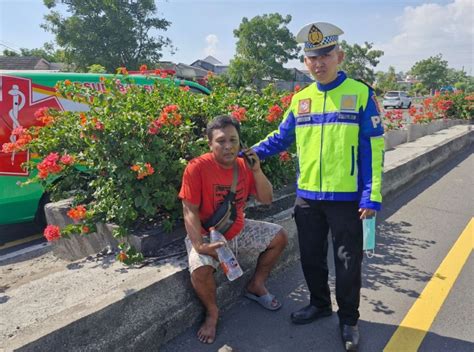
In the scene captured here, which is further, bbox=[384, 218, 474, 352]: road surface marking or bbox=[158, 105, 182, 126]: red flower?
bbox=[158, 105, 182, 126]: red flower

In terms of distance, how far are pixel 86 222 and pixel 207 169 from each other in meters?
1.17

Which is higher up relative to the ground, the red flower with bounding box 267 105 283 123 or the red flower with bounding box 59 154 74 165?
the red flower with bounding box 267 105 283 123

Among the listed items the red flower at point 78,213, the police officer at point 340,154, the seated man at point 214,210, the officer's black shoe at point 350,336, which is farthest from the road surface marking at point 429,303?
the red flower at point 78,213

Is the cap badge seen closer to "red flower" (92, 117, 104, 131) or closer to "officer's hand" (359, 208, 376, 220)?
"officer's hand" (359, 208, 376, 220)

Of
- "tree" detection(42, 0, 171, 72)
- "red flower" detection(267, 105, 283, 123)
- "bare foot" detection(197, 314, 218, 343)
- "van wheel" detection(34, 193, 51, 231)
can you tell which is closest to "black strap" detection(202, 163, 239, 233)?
"bare foot" detection(197, 314, 218, 343)

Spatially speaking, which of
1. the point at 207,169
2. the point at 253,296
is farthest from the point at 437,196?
the point at 207,169

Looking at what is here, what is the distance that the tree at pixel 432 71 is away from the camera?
63.1 meters

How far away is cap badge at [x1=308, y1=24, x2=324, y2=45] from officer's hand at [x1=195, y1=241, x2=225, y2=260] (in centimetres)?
139

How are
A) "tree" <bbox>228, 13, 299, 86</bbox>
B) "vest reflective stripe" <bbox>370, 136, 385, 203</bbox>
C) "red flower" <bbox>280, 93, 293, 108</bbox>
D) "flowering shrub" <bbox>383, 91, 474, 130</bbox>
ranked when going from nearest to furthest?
1. "vest reflective stripe" <bbox>370, 136, 385, 203</bbox>
2. "red flower" <bbox>280, 93, 293, 108</bbox>
3. "flowering shrub" <bbox>383, 91, 474, 130</bbox>
4. "tree" <bbox>228, 13, 299, 86</bbox>

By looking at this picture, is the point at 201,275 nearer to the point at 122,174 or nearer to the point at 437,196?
the point at 122,174

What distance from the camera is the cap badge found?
2.50 meters

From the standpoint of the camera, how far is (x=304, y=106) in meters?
2.66

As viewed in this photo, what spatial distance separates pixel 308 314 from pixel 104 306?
1.39 metres

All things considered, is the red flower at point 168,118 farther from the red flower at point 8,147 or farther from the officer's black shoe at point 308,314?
the officer's black shoe at point 308,314
